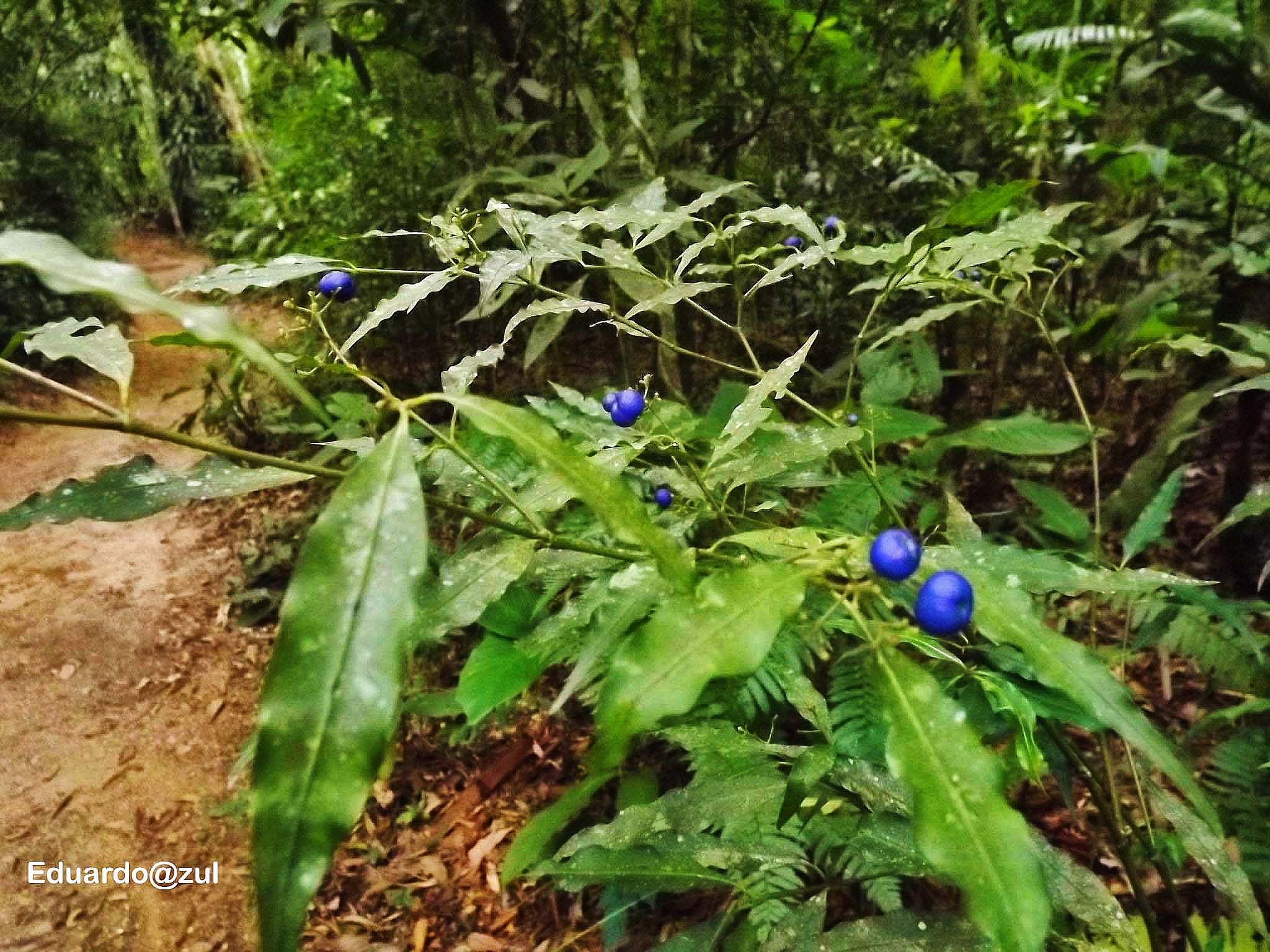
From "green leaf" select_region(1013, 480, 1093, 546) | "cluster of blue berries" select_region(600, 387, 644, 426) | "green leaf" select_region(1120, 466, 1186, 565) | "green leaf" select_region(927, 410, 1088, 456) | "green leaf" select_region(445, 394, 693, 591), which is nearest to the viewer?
"green leaf" select_region(445, 394, 693, 591)

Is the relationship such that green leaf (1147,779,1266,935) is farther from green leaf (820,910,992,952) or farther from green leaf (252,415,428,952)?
green leaf (252,415,428,952)

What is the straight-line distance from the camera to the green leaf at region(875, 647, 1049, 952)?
477 millimetres

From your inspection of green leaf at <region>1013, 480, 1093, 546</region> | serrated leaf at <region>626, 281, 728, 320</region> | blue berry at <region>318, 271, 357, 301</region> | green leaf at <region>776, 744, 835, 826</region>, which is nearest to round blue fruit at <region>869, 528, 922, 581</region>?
green leaf at <region>776, 744, 835, 826</region>

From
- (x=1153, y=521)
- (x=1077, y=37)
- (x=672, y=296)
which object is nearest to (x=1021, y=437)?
(x=1153, y=521)

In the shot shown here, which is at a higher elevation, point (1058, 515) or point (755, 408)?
point (755, 408)

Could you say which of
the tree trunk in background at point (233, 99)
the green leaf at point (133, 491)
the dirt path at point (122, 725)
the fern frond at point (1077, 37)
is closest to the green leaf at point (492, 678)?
the green leaf at point (133, 491)

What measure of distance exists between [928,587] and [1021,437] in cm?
155

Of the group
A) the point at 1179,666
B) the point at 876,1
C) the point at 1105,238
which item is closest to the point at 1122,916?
the point at 1179,666

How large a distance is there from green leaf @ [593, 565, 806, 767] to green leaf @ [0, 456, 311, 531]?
1.20 ft

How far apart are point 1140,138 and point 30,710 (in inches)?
180

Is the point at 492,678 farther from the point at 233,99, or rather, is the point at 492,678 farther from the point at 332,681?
the point at 233,99

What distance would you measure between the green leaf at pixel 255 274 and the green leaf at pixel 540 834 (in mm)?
1303

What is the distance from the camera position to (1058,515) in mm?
2090

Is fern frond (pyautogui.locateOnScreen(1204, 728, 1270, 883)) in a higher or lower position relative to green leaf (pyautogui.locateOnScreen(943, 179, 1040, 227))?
lower
